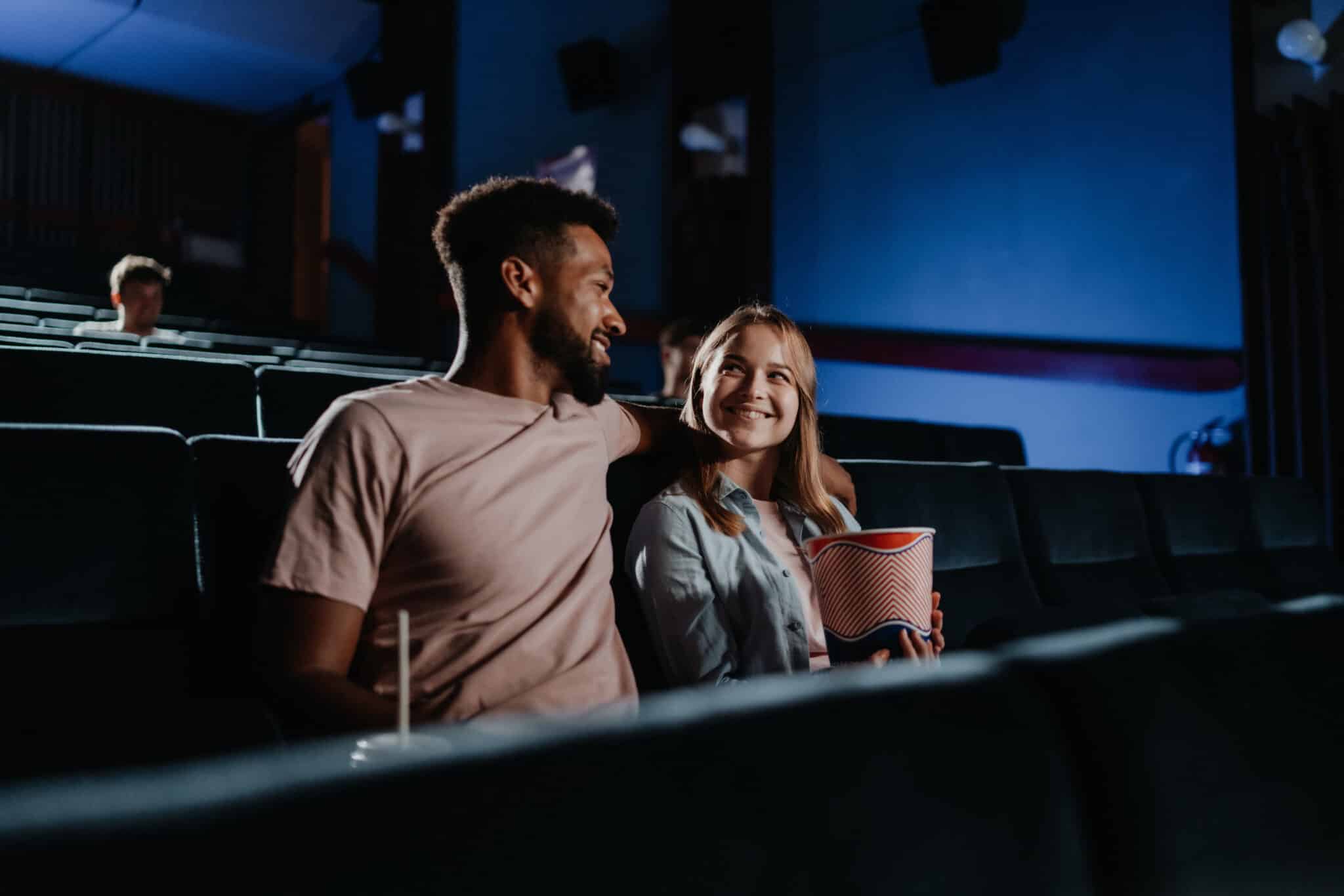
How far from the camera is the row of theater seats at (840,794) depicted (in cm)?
18

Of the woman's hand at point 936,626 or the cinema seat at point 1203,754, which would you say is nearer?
the cinema seat at point 1203,754

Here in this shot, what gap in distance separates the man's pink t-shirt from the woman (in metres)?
0.10

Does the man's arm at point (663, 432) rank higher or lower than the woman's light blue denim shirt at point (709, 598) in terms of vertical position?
higher

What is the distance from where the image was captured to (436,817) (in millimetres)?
194

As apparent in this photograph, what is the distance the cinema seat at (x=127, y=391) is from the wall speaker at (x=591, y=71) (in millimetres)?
3139

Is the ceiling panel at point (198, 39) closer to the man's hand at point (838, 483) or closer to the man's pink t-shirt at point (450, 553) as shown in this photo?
the man's hand at point (838, 483)

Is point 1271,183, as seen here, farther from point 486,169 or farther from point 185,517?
point 486,169

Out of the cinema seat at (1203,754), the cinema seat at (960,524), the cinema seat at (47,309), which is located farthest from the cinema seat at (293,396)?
the cinema seat at (47,309)

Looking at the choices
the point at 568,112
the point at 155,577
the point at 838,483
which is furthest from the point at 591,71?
the point at 155,577

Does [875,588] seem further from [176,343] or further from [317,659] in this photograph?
[176,343]

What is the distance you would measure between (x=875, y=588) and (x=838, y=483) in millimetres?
483

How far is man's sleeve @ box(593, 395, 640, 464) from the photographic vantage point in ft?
3.26

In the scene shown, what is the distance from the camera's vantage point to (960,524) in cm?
138

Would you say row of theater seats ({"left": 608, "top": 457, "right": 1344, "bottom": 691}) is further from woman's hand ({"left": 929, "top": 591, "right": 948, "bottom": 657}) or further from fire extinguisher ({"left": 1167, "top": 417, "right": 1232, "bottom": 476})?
fire extinguisher ({"left": 1167, "top": 417, "right": 1232, "bottom": 476})
